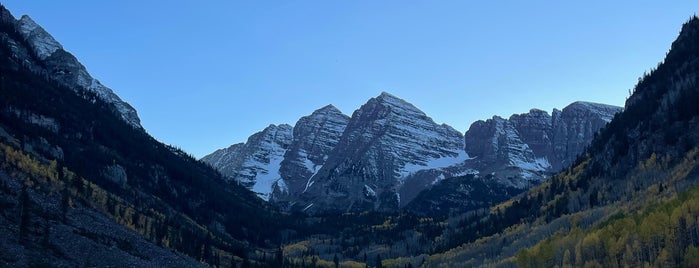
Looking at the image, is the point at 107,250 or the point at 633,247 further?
the point at 633,247

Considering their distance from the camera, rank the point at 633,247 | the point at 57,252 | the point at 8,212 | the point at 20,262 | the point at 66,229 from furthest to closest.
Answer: the point at 633,247, the point at 66,229, the point at 8,212, the point at 57,252, the point at 20,262

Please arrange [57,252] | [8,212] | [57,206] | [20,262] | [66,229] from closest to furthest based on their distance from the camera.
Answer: [20,262], [57,252], [8,212], [66,229], [57,206]

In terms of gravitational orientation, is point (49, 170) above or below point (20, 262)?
above

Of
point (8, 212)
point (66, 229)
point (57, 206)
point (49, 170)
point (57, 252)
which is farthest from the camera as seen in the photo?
Result: point (49, 170)

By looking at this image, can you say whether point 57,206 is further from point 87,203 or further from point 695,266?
point 695,266

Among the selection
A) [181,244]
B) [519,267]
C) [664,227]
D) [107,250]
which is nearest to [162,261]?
[107,250]

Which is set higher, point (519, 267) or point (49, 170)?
point (49, 170)

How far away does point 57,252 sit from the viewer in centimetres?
10406

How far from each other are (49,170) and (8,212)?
68.7 metres

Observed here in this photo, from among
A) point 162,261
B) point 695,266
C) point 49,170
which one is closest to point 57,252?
point 162,261

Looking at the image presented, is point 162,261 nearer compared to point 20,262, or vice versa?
point 20,262

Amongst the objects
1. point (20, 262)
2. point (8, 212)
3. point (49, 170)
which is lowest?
point (20, 262)

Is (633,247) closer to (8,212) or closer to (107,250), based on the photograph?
(107,250)

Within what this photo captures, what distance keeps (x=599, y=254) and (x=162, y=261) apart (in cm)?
10265
